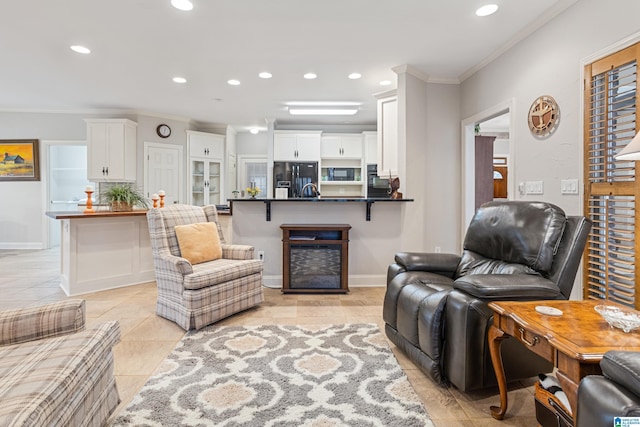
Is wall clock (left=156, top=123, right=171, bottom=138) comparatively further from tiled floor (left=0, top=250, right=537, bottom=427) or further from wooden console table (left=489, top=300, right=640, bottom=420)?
wooden console table (left=489, top=300, right=640, bottom=420)

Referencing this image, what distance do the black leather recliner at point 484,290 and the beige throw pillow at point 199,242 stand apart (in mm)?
1701

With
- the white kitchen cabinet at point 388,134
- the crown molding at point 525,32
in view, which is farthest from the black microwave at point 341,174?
the crown molding at point 525,32

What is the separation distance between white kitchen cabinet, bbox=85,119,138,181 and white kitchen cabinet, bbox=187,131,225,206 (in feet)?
3.87

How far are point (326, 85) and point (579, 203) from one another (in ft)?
11.0

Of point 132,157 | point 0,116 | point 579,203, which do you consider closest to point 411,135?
point 579,203

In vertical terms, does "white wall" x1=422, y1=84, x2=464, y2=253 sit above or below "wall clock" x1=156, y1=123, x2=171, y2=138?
below

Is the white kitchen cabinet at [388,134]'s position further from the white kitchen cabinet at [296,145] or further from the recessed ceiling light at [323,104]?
the white kitchen cabinet at [296,145]

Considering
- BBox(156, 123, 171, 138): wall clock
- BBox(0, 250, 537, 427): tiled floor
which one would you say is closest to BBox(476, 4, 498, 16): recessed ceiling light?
BBox(0, 250, 537, 427): tiled floor

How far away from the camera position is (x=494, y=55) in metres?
3.52

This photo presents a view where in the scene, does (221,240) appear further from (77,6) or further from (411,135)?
(411,135)

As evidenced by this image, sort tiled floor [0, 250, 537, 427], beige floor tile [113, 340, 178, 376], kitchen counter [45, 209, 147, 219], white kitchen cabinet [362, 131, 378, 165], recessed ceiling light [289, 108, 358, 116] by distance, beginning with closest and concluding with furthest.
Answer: tiled floor [0, 250, 537, 427] < beige floor tile [113, 340, 178, 376] < kitchen counter [45, 209, 147, 219] < recessed ceiling light [289, 108, 358, 116] < white kitchen cabinet [362, 131, 378, 165]

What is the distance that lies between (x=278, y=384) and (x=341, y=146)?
542 cm

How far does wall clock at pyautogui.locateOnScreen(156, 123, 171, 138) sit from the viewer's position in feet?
20.6

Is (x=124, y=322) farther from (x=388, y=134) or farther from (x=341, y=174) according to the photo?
(x=341, y=174)
